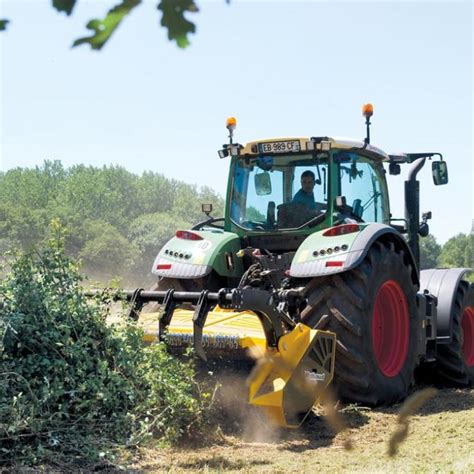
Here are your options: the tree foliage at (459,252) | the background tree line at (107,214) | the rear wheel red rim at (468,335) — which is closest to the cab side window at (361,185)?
the rear wheel red rim at (468,335)

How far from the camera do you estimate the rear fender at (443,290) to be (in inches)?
317

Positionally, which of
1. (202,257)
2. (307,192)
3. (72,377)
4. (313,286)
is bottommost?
(72,377)

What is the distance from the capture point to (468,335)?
877 cm

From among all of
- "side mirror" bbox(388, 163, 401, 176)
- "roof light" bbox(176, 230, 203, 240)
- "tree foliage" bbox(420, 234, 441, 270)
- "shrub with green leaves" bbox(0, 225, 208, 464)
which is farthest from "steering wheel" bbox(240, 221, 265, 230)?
"tree foliage" bbox(420, 234, 441, 270)

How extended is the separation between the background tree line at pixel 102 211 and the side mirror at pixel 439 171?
71.0 feet

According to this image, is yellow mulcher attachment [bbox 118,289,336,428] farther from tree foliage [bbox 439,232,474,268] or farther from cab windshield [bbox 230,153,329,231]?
tree foliage [bbox 439,232,474,268]

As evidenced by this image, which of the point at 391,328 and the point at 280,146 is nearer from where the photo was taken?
the point at 391,328

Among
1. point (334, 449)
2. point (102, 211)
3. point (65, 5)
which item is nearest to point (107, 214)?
point (102, 211)

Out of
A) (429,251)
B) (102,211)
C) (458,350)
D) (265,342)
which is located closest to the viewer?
(265,342)

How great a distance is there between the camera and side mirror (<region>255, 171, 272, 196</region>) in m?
7.42

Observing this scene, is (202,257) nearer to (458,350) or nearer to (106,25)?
(458,350)

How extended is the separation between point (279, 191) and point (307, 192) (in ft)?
0.91

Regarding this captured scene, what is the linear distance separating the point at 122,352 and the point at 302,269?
170 cm

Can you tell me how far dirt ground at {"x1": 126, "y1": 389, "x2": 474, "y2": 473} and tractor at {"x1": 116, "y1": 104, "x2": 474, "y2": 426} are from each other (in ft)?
0.66
